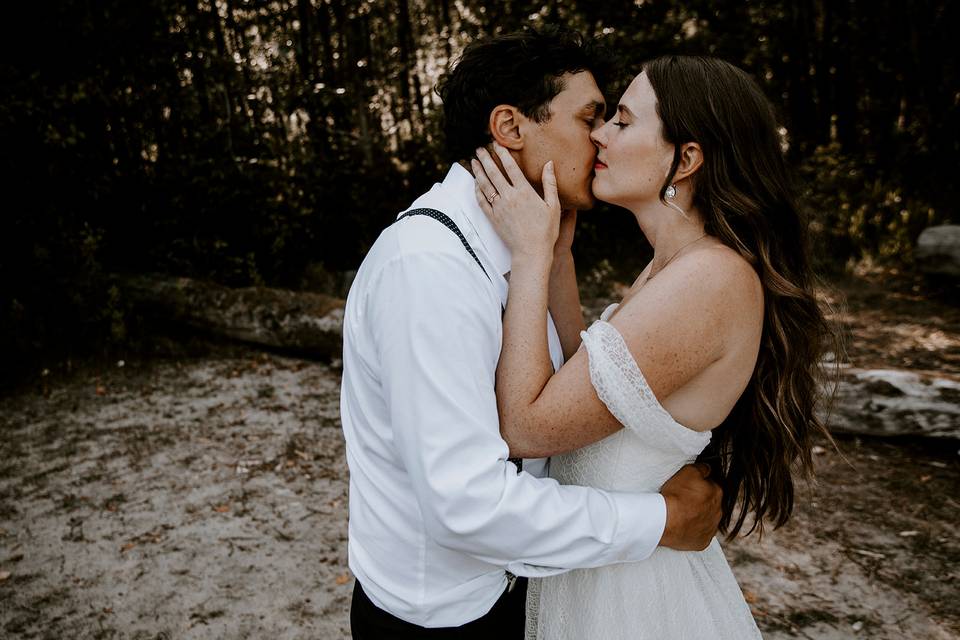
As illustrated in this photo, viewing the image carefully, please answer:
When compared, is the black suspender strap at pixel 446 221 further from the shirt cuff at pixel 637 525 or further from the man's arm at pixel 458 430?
the shirt cuff at pixel 637 525

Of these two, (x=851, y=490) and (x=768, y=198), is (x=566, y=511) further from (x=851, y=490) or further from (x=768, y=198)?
(x=851, y=490)

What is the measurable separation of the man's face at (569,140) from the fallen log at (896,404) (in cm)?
322

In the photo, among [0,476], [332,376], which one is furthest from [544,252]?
[332,376]

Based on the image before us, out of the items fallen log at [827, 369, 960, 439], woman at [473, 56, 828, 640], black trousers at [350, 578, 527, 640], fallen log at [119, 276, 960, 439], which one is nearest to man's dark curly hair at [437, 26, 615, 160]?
woman at [473, 56, 828, 640]

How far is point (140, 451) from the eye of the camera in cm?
479

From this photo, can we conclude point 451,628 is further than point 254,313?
No

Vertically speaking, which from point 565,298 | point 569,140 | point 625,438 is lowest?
point 625,438

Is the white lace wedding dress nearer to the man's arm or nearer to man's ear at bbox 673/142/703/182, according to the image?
the man's arm

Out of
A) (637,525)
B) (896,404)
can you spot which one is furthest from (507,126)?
(896,404)

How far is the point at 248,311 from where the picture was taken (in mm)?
6723

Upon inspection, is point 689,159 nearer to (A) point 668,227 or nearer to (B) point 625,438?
(A) point 668,227

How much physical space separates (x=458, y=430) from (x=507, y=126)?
0.85m

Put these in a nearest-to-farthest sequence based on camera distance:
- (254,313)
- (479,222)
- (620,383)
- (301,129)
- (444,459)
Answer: (444,459) < (620,383) < (479,222) < (254,313) < (301,129)

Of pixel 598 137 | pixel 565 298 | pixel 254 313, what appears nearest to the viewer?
pixel 598 137
